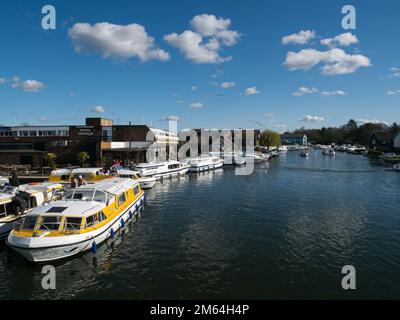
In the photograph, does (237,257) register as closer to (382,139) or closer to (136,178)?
(136,178)

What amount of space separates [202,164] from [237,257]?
159 ft

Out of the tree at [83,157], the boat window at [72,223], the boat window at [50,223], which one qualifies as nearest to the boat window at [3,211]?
the boat window at [50,223]

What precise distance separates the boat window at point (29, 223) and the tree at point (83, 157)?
4059cm

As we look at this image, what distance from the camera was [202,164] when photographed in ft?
218

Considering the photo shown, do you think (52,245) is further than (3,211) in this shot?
No

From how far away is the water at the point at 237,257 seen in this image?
1466 cm

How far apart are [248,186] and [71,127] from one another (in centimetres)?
4120

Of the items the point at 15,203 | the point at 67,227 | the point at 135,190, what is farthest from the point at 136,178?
the point at 67,227

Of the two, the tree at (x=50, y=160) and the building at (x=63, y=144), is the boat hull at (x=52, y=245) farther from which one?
the building at (x=63, y=144)

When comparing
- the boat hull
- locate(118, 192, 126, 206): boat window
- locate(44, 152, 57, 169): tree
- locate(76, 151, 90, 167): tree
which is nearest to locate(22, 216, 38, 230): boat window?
the boat hull

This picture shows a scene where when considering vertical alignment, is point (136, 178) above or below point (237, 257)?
A: above

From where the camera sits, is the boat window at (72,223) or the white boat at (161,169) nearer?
the boat window at (72,223)

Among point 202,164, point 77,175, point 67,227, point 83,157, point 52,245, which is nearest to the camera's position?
point 52,245
